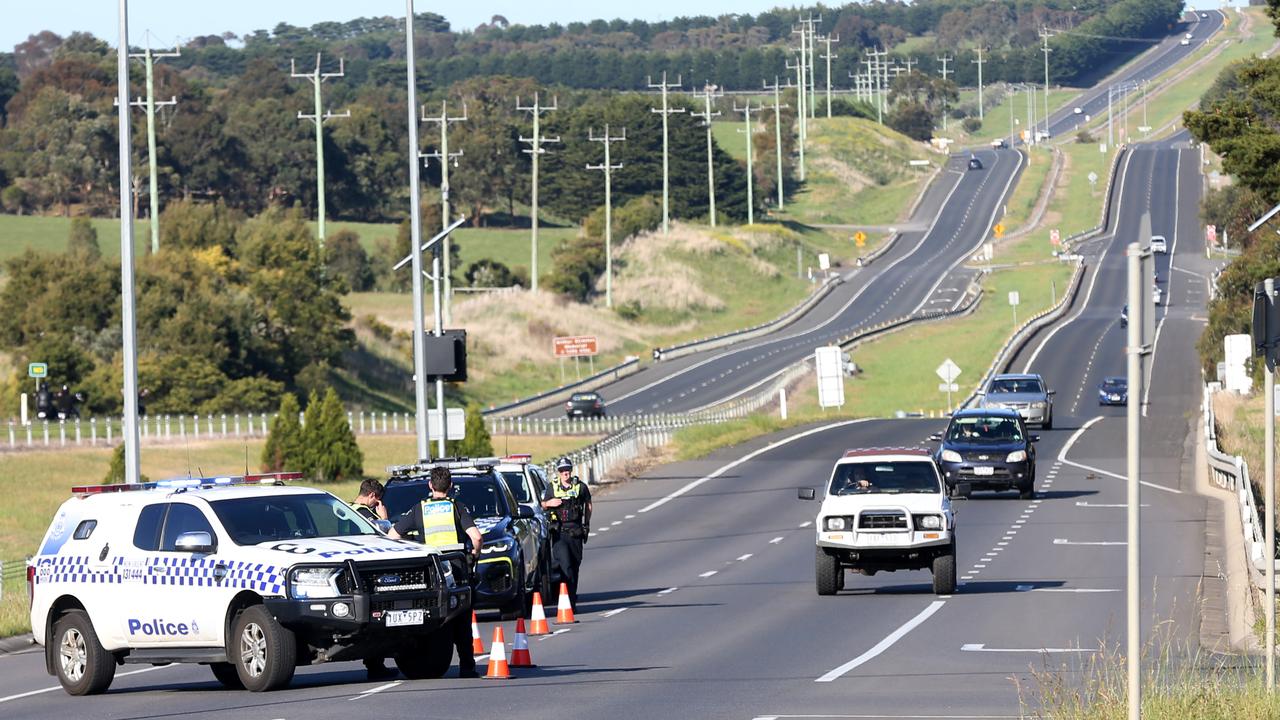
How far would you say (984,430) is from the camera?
43562mm

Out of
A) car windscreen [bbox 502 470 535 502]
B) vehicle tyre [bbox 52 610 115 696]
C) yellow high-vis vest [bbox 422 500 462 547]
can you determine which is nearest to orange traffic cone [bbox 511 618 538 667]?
yellow high-vis vest [bbox 422 500 462 547]

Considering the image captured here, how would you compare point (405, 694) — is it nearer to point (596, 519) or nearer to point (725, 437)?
point (596, 519)

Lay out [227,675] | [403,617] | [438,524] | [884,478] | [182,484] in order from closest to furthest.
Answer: [403,617] < [227,675] < [182,484] < [438,524] < [884,478]

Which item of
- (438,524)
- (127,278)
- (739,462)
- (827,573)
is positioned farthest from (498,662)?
(739,462)

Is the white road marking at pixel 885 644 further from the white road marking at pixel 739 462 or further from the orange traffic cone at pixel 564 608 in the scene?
the white road marking at pixel 739 462

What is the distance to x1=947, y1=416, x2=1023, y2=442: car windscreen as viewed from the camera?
43.1 metres

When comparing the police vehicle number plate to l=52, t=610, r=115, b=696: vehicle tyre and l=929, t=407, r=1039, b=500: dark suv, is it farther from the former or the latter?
l=929, t=407, r=1039, b=500: dark suv

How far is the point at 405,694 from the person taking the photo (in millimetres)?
16688

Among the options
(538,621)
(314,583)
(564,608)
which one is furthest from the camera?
(564,608)

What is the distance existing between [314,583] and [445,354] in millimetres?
17227

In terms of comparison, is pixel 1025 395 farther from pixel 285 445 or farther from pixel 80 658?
pixel 80 658

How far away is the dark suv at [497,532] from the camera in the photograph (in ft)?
76.0

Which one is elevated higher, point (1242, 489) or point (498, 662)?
point (498, 662)

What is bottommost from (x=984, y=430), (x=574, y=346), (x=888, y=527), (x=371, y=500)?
(x=574, y=346)
